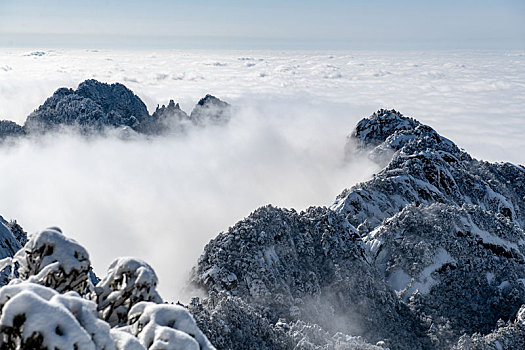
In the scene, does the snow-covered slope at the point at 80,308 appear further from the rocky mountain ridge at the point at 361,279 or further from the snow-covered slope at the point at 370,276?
the snow-covered slope at the point at 370,276

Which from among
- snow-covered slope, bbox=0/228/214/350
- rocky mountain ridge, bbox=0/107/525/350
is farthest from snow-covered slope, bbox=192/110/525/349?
snow-covered slope, bbox=0/228/214/350

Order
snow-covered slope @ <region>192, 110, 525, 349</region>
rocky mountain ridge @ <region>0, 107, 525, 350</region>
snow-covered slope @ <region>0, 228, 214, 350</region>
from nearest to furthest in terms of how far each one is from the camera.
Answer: snow-covered slope @ <region>0, 228, 214, 350</region> < rocky mountain ridge @ <region>0, 107, 525, 350</region> < snow-covered slope @ <region>192, 110, 525, 349</region>

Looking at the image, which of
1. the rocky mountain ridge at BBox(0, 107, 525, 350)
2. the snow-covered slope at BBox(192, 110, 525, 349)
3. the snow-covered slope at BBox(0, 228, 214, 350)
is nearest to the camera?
the snow-covered slope at BBox(0, 228, 214, 350)

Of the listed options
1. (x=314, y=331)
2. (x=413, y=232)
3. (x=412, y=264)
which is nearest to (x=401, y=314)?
(x=412, y=264)

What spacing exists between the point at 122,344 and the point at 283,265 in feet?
126

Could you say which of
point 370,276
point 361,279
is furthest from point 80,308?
point 370,276

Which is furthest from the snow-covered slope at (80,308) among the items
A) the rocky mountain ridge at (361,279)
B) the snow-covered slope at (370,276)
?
the snow-covered slope at (370,276)

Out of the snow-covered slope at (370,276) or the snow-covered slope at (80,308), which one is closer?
the snow-covered slope at (80,308)

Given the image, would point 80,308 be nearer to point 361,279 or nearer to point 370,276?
point 361,279

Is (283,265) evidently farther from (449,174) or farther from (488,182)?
(488,182)

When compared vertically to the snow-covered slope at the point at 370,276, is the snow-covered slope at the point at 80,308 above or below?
above

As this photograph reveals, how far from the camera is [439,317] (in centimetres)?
5178

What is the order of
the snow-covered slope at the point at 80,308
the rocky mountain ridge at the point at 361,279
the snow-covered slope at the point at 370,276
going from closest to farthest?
the snow-covered slope at the point at 80,308 < the rocky mountain ridge at the point at 361,279 < the snow-covered slope at the point at 370,276

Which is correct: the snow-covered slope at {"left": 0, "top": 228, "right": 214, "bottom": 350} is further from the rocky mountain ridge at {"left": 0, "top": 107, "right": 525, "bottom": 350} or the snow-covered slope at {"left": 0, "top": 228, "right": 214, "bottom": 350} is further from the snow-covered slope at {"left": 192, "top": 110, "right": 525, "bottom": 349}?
the snow-covered slope at {"left": 192, "top": 110, "right": 525, "bottom": 349}
